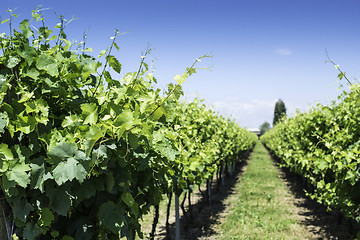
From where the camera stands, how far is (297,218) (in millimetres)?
8289

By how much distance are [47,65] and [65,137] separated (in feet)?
1.62

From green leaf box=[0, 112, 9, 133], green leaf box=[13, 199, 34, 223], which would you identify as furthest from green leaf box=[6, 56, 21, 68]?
green leaf box=[13, 199, 34, 223]

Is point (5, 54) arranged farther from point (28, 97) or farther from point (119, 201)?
point (119, 201)

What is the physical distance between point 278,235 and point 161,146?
547 cm

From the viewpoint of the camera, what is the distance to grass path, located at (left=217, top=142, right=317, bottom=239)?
6.89 metres

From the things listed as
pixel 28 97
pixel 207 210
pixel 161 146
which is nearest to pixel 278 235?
pixel 207 210

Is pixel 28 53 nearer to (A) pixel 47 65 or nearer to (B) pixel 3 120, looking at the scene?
(A) pixel 47 65

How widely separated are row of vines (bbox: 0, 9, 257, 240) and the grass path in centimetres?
527

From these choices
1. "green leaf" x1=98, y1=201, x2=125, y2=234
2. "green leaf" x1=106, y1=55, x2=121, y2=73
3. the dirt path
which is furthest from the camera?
the dirt path

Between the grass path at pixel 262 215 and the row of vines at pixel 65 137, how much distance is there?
5.27m

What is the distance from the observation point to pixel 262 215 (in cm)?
827

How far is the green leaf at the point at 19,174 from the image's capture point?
66.4 inches

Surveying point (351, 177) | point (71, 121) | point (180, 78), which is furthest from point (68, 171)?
point (351, 177)

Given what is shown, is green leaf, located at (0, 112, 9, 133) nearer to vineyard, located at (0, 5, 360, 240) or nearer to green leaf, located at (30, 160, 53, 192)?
vineyard, located at (0, 5, 360, 240)
